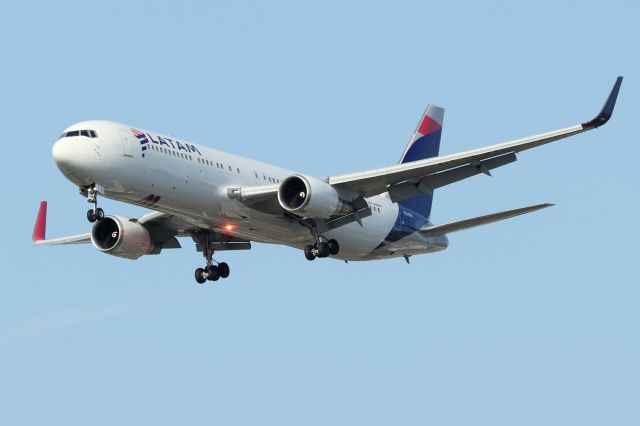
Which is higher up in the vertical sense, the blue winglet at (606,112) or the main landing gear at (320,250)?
the blue winglet at (606,112)

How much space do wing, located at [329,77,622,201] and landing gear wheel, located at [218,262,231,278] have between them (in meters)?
7.22

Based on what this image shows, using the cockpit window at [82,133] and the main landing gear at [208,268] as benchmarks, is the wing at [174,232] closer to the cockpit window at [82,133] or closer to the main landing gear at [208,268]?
the main landing gear at [208,268]

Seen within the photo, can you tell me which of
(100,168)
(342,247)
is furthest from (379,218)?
(100,168)

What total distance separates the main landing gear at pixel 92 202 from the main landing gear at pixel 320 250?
8.17 m

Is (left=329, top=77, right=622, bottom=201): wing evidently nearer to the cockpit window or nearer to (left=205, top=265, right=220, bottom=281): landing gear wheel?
(left=205, top=265, right=220, bottom=281): landing gear wheel

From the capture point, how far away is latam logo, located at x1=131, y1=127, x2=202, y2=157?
4259cm

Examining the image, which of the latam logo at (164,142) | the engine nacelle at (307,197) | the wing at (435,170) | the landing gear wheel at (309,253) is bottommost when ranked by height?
the landing gear wheel at (309,253)

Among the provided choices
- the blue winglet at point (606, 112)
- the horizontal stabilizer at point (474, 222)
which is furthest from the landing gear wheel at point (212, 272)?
the blue winglet at point (606, 112)

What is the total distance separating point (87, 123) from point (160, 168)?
2.85 m

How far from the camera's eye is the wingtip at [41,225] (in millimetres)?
53625

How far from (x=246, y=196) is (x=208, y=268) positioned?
7.00 metres

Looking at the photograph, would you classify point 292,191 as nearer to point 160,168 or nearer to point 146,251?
point 160,168

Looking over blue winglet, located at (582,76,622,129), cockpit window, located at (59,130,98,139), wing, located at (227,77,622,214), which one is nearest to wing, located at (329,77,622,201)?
wing, located at (227,77,622,214)

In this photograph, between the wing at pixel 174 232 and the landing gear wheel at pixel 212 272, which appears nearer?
the wing at pixel 174 232
